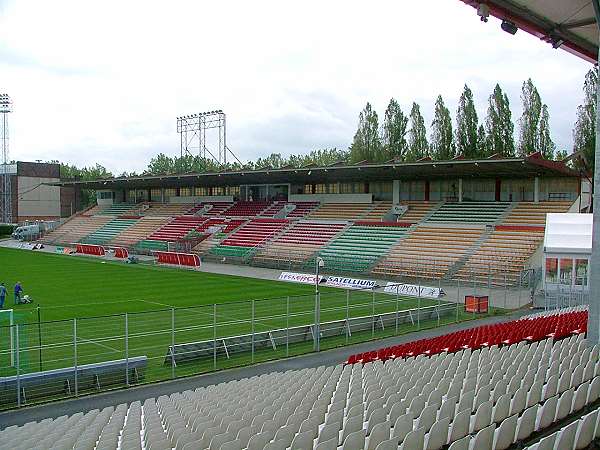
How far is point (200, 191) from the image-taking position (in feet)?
230

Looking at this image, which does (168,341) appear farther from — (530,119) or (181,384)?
(530,119)

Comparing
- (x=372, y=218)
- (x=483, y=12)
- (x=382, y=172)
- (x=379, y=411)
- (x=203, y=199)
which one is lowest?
(x=379, y=411)

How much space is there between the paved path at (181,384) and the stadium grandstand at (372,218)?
51.2 feet

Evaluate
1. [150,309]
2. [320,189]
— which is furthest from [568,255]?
[320,189]

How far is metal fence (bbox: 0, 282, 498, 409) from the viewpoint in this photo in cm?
1539

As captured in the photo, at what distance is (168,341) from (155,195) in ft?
188

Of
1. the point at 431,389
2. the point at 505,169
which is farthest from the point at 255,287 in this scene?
the point at 431,389

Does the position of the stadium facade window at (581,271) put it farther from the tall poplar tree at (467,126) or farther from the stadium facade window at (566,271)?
the tall poplar tree at (467,126)

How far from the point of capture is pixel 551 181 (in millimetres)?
44062

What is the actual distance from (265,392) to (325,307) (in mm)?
16697

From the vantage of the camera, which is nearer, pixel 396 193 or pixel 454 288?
pixel 454 288

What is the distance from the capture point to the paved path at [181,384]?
1398 cm

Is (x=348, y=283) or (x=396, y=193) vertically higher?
(x=396, y=193)

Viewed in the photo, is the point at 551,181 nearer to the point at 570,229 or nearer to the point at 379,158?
the point at 570,229
